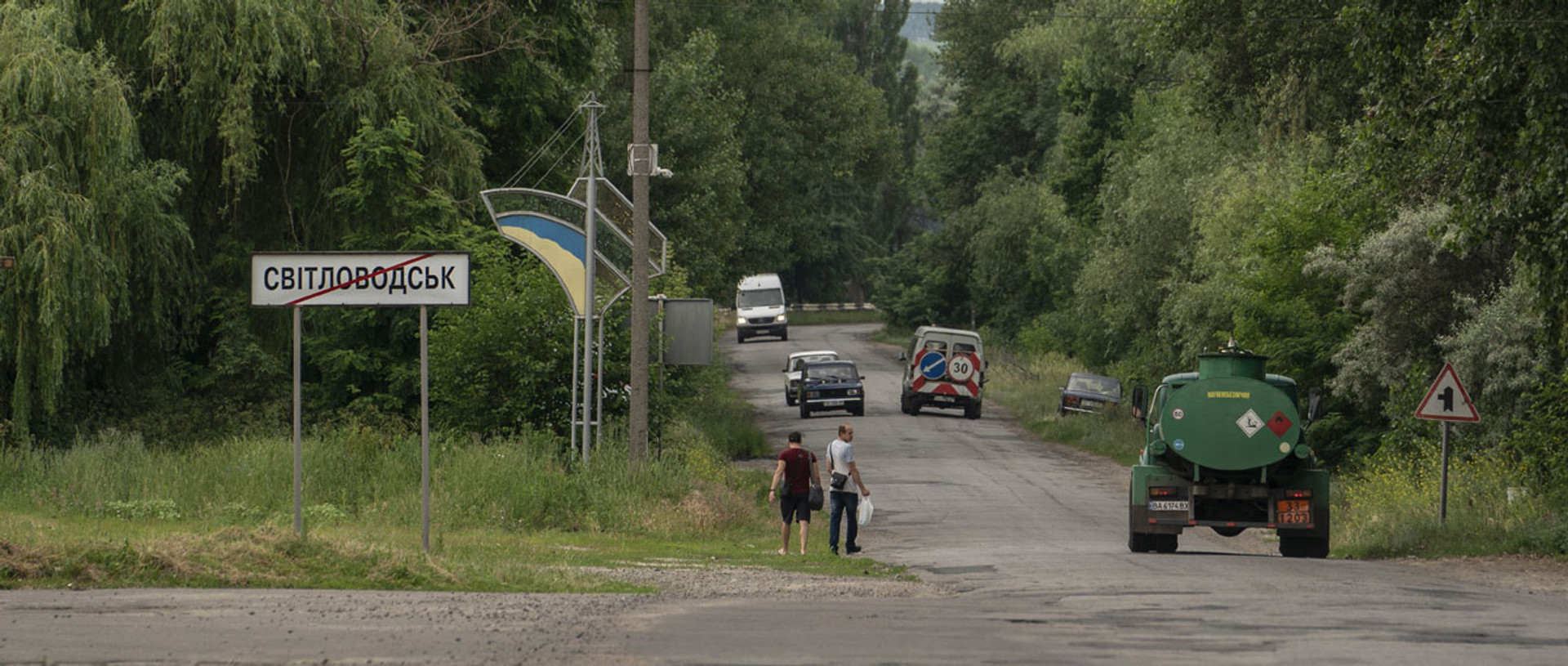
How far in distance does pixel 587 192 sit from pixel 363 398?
549cm

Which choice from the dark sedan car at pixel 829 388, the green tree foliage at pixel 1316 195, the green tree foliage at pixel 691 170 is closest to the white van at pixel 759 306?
the green tree foliage at pixel 1316 195

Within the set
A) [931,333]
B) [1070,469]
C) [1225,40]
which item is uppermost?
[1225,40]

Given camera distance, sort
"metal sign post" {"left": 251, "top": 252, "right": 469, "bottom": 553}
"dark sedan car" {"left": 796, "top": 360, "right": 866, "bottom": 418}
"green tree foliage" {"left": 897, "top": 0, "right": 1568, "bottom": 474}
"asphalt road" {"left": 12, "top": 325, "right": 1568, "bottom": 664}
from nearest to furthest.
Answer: "asphalt road" {"left": 12, "top": 325, "right": 1568, "bottom": 664}, "metal sign post" {"left": 251, "top": 252, "right": 469, "bottom": 553}, "green tree foliage" {"left": 897, "top": 0, "right": 1568, "bottom": 474}, "dark sedan car" {"left": 796, "top": 360, "right": 866, "bottom": 418}

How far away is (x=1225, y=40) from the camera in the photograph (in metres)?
24.9

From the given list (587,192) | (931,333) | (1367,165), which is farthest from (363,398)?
(931,333)

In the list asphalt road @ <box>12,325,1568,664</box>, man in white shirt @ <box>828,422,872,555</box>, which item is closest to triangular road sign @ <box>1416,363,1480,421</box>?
asphalt road @ <box>12,325,1568,664</box>

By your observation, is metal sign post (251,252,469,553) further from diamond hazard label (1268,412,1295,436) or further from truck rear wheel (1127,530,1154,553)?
diamond hazard label (1268,412,1295,436)

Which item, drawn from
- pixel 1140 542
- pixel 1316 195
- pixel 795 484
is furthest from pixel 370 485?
pixel 1316 195

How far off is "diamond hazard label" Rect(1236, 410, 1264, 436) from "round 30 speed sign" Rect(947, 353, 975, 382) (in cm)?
3020

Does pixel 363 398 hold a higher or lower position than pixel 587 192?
lower

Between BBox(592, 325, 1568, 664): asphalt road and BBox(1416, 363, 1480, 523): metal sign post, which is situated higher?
BBox(1416, 363, 1480, 523): metal sign post

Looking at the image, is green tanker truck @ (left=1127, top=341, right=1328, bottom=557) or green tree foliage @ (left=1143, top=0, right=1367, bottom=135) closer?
green tanker truck @ (left=1127, top=341, right=1328, bottom=557)

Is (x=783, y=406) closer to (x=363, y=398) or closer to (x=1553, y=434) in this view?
(x=363, y=398)

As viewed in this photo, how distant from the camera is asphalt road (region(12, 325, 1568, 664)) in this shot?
33.0ft
